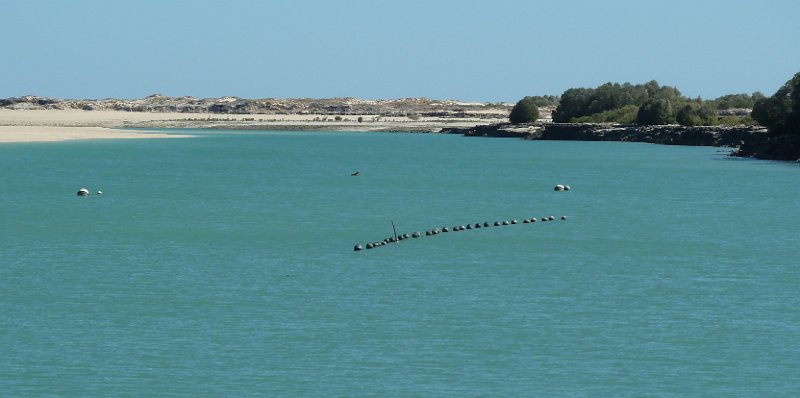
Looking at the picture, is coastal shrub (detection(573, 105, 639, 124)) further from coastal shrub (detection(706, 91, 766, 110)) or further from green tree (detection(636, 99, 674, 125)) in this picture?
coastal shrub (detection(706, 91, 766, 110))

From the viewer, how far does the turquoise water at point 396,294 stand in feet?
71.1

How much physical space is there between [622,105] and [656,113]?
2289 cm

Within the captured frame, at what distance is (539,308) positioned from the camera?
27672 mm

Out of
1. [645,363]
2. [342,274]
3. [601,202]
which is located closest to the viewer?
[645,363]

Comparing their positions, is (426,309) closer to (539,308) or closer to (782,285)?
(539,308)

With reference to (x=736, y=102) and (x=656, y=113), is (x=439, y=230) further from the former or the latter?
(x=736, y=102)

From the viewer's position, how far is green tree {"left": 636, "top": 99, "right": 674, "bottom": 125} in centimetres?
14338

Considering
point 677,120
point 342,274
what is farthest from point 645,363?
point 677,120

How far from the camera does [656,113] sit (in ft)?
474

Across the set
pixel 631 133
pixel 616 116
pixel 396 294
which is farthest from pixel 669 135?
pixel 396 294

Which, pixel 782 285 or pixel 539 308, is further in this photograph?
pixel 782 285

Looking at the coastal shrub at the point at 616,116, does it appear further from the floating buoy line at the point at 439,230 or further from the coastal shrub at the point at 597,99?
the floating buoy line at the point at 439,230

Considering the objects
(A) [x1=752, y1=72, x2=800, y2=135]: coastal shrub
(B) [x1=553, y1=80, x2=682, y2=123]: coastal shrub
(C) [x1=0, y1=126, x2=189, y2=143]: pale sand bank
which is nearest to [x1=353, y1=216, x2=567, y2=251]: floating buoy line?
(A) [x1=752, y1=72, x2=800, y2=135]: coastal shrub

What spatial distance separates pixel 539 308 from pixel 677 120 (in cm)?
11705
